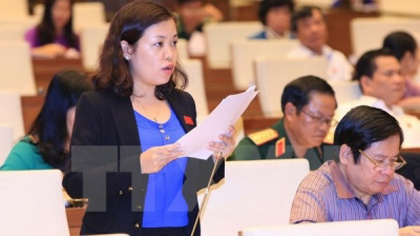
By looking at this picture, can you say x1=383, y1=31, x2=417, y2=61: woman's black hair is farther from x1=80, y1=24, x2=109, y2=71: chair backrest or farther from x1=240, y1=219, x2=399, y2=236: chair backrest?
x1=240, y1=219, x2=399, y2=236: chair backrest

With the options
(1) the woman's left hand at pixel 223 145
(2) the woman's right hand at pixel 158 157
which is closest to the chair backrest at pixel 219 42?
(1) the woman's left hand at pixel 223 145

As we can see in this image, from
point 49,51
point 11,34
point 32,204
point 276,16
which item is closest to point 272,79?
point 276,16

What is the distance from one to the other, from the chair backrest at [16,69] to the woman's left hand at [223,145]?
317 centimetres

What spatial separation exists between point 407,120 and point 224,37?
2.37 metres

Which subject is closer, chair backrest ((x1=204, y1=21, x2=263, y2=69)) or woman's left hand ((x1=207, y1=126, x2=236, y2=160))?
woman's left hand ((x1=207, y1=126, x2=236, y2=160))

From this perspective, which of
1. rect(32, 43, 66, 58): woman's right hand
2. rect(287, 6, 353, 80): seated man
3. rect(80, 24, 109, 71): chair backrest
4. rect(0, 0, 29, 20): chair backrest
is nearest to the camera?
rect(287, 6, 353, 80): seated man

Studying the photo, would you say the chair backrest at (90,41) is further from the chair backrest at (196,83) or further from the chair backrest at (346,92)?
the chair backrest at (346,92)

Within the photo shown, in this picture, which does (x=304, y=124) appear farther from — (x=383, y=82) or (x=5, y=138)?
(x=5, y=138)

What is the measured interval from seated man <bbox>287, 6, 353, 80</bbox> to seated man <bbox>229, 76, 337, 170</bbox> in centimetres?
209

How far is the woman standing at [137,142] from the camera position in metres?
2.70

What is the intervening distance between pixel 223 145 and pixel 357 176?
0.38 m

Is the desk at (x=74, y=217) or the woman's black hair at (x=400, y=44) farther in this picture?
the woman's black hair at (x=400, y=44)

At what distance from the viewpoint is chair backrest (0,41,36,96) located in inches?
226

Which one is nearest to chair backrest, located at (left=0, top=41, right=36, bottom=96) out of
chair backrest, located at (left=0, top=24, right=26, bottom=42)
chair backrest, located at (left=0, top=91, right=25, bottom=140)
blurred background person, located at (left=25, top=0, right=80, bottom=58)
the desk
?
blurred background person, located at (left=25, top=0, right=80, bottom=58)
